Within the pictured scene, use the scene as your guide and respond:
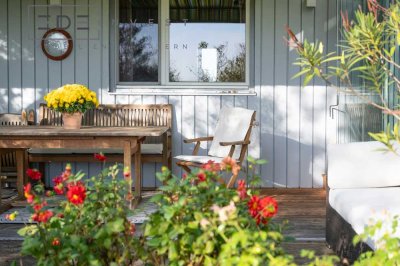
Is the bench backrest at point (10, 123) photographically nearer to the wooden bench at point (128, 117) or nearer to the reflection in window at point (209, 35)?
the wooden bench at point (128, 117)

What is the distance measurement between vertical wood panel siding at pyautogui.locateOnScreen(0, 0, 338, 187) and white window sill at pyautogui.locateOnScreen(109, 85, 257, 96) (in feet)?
0.20

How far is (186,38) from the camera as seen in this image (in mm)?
7496

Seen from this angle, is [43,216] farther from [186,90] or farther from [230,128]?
[186,90]

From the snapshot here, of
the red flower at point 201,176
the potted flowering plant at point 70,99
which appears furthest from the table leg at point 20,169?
the red flower at point 201,176

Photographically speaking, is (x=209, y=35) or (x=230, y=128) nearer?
(x=230, y=128)

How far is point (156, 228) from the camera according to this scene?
2348mm

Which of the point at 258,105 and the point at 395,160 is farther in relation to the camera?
the point at 258,105

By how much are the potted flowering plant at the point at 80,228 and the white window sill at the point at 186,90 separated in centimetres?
469

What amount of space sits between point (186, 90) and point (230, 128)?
992 mm

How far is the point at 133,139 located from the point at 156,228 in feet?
11.1

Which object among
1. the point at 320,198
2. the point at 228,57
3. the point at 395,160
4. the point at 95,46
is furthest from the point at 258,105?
the point at 395,160

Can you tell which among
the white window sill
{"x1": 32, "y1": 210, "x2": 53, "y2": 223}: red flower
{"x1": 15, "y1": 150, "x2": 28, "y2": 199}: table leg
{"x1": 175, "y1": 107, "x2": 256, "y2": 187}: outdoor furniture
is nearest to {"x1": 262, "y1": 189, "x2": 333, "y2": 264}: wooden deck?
{"x1": 175, "y1": 107, "x2": 256, "y2": 187}: outdoor furniture

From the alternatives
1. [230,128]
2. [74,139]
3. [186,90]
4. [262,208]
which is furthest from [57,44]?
[262,208]

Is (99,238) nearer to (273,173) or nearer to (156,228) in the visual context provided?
(156,228)
